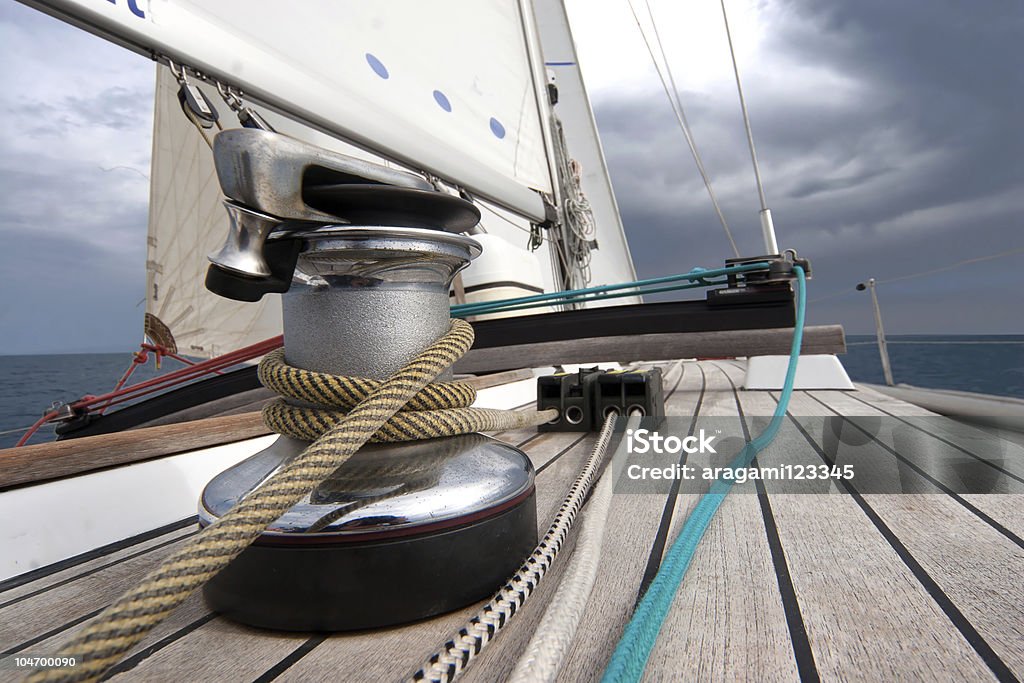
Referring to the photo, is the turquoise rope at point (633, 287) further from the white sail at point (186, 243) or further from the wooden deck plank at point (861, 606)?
the white sail at point (186, 243)

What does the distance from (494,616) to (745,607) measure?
0.21 m

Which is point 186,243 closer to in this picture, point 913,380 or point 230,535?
point 230,535

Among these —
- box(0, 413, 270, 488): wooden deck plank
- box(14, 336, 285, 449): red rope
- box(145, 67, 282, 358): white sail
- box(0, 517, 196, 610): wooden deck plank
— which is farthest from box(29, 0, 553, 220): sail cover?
box(145, 67, 282, 358): white sail

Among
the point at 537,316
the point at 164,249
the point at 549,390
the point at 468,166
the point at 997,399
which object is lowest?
the point at 997,399

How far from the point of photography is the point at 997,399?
2.43m

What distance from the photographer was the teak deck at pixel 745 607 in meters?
0.38

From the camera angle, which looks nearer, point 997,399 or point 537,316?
point 537,316

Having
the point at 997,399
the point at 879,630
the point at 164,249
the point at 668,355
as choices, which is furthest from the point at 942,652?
the point at 164,249

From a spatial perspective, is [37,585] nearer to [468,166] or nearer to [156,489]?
[156,489]

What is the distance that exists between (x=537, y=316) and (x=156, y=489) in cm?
152

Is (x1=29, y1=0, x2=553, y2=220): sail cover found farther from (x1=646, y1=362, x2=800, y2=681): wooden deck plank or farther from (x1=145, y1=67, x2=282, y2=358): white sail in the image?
(x1=145, y1=67, x2=282, y2=358): white sail

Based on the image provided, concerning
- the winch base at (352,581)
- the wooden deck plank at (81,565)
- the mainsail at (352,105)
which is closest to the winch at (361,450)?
the winch base at (352,581)

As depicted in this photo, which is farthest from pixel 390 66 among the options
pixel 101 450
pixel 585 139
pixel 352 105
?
pixel 585 139

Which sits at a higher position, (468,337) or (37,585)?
(468,337)
